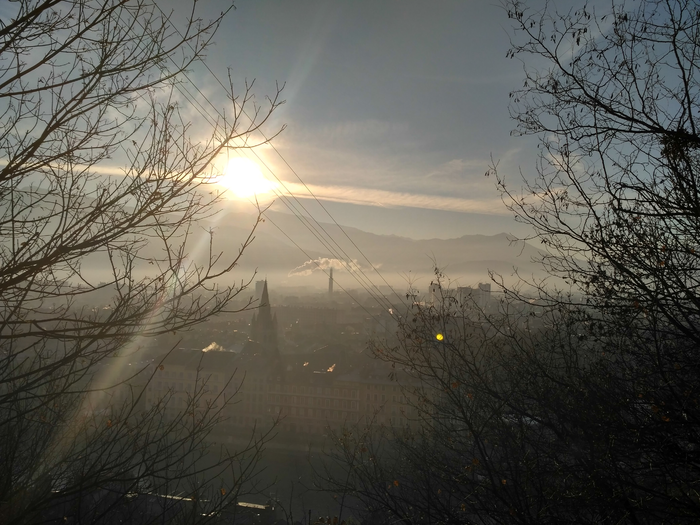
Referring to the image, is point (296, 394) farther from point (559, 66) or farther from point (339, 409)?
point (559, 66)

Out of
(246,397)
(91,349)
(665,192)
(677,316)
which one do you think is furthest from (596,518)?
(246,397)

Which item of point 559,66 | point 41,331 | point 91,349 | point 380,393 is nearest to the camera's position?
point 41,331

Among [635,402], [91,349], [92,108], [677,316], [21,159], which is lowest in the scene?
[635,402]

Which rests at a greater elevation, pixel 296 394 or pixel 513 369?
pixel 513 369

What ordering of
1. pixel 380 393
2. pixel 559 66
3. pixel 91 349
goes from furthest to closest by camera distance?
→ 1. pixel 380 393
2. pixel 559 66
3. pixel 91 349

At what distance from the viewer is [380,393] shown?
19.2 metres

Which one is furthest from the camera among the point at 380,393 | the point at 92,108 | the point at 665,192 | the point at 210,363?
the point at 210,363

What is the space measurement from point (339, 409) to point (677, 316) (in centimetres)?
1822

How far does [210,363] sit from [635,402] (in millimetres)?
21776

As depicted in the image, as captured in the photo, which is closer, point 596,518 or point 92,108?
point 92,108

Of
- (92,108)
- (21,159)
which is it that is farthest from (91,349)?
(92,108)

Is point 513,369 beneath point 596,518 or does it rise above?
above

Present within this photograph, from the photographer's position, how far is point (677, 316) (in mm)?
2986

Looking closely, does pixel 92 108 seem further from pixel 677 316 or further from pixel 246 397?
pixel 246 397
